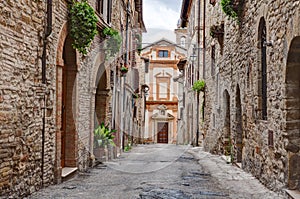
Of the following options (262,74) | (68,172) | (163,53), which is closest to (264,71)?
(262,74)

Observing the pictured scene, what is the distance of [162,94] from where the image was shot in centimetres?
3725

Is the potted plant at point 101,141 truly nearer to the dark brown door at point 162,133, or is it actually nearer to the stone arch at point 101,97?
the stone arch at point 101,97

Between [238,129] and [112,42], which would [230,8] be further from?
[112,42]

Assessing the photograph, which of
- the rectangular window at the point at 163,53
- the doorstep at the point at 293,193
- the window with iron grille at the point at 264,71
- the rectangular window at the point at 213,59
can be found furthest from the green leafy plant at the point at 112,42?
the rectangular window at the point at 163,53

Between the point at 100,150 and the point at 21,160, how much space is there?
5.84m

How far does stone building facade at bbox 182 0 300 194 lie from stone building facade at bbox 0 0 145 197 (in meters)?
3.66

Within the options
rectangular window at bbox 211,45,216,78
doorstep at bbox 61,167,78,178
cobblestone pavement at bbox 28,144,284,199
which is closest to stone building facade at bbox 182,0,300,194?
cobblestone pavement at bbox 28,144,284,199

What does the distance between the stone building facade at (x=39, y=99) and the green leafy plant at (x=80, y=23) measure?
199 millimetres

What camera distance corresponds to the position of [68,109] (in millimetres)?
9070

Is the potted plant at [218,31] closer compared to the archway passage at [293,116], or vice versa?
the archway passage at [293,116]

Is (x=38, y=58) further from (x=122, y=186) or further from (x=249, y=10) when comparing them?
(x=249, y=10)

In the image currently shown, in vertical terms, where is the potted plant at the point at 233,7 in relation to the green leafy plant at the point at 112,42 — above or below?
above

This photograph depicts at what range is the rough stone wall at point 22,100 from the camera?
5.40 m

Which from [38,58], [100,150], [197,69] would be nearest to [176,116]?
[197,69]
